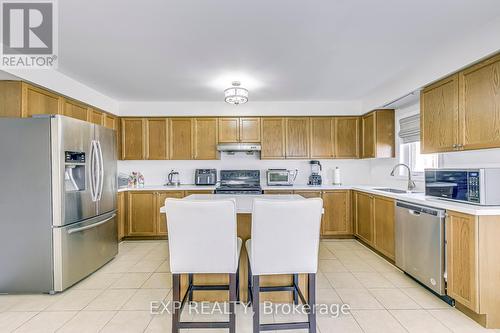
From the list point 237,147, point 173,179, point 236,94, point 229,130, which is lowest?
point 173,179

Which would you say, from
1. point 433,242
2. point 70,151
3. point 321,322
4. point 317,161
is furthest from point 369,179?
point 70,151

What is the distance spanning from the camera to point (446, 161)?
3062mm

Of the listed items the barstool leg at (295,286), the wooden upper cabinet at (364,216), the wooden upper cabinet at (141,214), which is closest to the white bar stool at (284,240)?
the barstool leg at (295,286)

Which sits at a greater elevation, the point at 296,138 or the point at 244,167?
the point at 296,138

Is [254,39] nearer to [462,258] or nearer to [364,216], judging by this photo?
Result: [462,258]

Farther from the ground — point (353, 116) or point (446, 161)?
point (353, 116)

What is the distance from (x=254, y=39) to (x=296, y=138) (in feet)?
8.20

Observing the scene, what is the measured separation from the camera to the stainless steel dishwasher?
2.37 meters

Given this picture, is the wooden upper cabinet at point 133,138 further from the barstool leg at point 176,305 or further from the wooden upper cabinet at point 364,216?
the wooden upper cabinet at point 364,216

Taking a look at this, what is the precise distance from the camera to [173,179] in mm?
4887

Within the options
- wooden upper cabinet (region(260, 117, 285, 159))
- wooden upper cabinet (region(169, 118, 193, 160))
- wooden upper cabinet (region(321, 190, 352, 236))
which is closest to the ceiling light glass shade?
wooden upper cabinet (region(260, 117, 285, 159))

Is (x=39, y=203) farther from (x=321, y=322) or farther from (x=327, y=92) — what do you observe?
(x=327, y=92)

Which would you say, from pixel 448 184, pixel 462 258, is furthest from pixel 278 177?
pixel 462 258

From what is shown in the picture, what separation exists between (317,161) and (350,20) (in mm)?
3026
